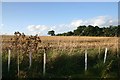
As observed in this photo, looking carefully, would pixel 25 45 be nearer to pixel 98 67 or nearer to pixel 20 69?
pixel 20 69

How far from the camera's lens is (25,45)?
10.0 m

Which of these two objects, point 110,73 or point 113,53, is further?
point 113,53

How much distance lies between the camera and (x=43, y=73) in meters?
8.98

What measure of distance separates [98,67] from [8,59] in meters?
3.00

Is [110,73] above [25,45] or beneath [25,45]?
beneath

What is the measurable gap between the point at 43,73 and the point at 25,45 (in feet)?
4.93

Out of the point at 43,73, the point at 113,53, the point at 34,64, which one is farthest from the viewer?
the point at 113,53

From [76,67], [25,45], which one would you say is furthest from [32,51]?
Result: [76,67]

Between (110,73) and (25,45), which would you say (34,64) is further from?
(110,73)

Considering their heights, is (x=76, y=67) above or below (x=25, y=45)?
below

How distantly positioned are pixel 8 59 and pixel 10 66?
1.01ft

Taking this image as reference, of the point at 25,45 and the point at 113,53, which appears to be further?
the point at 113,53

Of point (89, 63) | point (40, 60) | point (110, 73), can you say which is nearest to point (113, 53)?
point (89, 63)

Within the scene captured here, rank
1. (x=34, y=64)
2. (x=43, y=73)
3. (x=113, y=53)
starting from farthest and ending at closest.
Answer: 1. (x=113, y=53)
2. (x=34, y=64)
3. (x=43, y=73)
